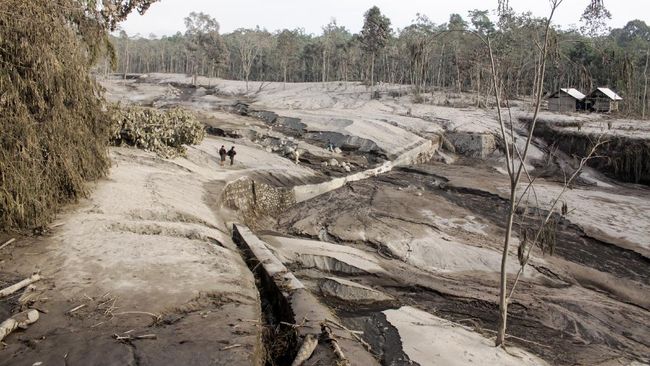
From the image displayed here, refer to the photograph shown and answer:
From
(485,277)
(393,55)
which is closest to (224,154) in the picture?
(485,277)

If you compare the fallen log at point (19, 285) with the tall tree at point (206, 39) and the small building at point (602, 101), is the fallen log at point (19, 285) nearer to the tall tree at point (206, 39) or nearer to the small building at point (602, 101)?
the small building at point (602, 101)

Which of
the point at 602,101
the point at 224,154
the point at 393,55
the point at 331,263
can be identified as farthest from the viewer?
the point at 393,55

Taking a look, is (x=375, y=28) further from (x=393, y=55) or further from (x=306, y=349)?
(x=306, y=349)

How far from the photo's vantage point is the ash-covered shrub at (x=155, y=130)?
1812 cm

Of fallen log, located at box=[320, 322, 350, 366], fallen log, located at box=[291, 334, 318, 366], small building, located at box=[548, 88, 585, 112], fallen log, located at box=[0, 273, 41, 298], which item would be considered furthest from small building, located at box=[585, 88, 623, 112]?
fallen log, located at box=[0, 273, 41, 298]

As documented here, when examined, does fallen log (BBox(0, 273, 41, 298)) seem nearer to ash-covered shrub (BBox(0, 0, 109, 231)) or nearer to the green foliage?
ash-covered shrub (BBox(0, 0, 109, 231))

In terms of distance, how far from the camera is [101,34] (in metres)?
12.9

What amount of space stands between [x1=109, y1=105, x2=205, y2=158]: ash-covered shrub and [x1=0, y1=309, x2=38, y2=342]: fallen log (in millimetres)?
11659

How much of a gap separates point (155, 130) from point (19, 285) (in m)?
12.6

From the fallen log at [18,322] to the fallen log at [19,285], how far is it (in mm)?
676

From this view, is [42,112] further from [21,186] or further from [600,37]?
[600,37]

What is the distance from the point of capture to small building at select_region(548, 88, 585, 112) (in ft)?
140

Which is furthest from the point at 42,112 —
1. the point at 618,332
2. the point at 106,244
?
the point at 618,332

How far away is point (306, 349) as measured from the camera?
619 centimetres
